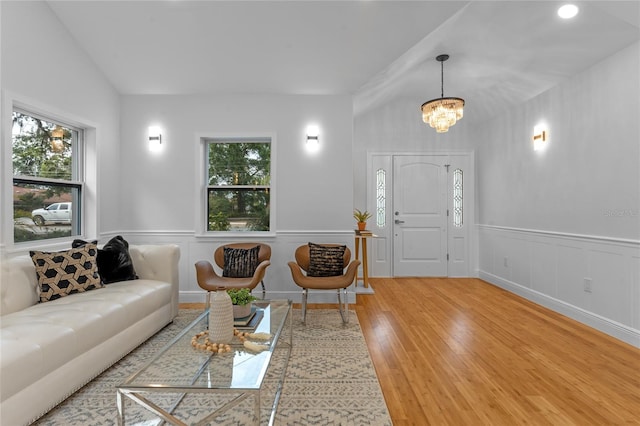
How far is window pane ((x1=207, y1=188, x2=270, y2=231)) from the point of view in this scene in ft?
14.8

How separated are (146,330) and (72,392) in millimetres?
847

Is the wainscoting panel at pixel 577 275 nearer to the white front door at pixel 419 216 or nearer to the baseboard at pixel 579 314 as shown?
the baseboard at pixel 579 314

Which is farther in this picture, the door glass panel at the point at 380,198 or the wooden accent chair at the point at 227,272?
the door glass panel at the point at 380,198

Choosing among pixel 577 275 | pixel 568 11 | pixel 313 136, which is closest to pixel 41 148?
pixel 313 136

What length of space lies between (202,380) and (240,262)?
222 cm

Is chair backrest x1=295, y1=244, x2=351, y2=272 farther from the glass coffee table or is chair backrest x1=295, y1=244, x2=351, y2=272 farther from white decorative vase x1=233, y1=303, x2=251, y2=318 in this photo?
white decorative vase x1=233, y1=303, x2=251, y2=318

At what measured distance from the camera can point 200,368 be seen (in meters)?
1.74

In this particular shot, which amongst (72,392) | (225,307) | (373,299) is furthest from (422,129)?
(72,392)

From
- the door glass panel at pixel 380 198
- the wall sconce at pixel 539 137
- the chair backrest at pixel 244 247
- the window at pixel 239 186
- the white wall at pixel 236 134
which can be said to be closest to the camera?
the chair backrest at pixel 244 247

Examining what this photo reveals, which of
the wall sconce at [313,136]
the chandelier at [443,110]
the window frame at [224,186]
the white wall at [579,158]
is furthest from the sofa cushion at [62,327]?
the white wall at [579,158]

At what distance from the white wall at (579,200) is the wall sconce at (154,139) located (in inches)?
195

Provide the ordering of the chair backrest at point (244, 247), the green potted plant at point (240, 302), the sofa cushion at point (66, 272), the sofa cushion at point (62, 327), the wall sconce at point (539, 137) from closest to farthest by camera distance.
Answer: the sofa cushion at point (62, 327)
the green potted plant at point (240, 302)
the sofa cushion at point (66, 272)
the chair backrest at point (244, 247)
the wall sconce at point (539, 137)

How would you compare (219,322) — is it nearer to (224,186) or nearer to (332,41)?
(224,186)

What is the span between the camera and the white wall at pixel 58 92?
8.94 feet
